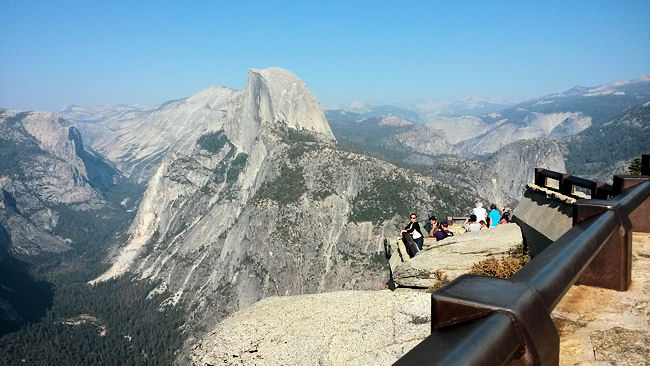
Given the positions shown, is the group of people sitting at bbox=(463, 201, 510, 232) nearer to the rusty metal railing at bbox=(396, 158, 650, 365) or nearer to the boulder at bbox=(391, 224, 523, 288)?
the boulder at bbox=(391, 224, 523, 288)

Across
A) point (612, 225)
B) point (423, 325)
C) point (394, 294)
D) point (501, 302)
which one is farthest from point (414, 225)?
point (501, 302)

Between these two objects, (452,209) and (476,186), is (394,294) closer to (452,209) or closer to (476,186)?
(452,209)

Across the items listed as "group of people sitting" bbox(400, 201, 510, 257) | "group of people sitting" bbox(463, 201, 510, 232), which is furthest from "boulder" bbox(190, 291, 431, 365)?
"group of people sitting" bbox(463, 201, 510, 232)

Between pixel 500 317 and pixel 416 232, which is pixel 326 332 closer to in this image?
pixel 500 317

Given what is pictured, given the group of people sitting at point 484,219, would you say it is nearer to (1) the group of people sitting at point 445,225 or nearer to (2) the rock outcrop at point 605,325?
(1) the group of people sitting at point 445,225

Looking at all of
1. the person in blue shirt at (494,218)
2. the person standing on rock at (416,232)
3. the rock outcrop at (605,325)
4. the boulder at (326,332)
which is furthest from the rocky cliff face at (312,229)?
the rock outcrop at (605,325)

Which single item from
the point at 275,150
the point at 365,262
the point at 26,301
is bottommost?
the point at 26,301
